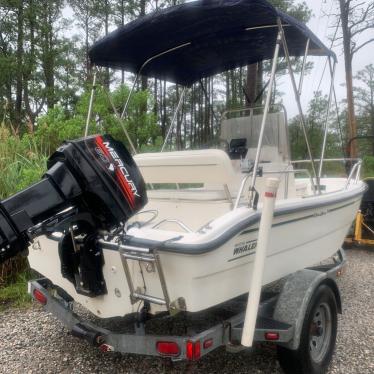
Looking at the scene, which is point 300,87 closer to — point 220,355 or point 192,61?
point 192,61

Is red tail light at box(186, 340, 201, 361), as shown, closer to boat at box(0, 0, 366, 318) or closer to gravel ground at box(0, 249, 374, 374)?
boat at box(0, 0, 366, 318)

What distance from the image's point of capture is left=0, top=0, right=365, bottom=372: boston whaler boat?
2.23 meters

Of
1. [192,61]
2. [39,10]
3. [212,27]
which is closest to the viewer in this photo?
[212,27]

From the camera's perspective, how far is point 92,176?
2227mm

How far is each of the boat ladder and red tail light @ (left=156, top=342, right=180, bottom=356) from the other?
0.68 ft

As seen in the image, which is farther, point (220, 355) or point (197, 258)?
point (220, 355)

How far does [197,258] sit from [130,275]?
1.51 feet

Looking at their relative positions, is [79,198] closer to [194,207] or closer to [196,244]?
[196,244]

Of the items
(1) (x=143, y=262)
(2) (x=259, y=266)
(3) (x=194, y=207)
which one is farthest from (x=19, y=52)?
(2) (x=259, y=266)

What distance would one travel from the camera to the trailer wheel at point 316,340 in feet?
8.79

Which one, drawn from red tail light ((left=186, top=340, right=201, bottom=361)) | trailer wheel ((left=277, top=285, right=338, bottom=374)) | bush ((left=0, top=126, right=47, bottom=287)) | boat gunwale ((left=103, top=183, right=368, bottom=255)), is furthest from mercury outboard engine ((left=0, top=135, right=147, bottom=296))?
bush ((left=0, top=126, right=47, bottom=287))

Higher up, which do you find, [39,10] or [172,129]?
[39,10]

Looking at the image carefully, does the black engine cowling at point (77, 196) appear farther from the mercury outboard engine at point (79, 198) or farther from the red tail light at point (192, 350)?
the red tail light at point (192, 350)

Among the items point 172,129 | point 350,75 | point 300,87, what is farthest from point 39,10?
point 300,87
